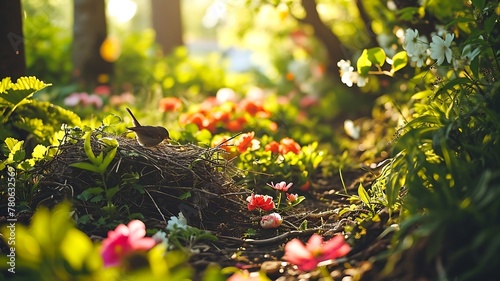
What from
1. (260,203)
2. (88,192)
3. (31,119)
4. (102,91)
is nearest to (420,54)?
Answer: (260,203)

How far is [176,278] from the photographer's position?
153 centimetres

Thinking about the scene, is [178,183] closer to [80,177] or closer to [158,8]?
[80,177]

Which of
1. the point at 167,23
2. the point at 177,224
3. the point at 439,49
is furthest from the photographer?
the point at 167,23

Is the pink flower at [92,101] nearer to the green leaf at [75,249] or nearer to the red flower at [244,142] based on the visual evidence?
the red flower at [244,142]

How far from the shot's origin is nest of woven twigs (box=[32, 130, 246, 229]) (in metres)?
2.67

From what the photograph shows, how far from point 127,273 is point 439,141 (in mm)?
1163

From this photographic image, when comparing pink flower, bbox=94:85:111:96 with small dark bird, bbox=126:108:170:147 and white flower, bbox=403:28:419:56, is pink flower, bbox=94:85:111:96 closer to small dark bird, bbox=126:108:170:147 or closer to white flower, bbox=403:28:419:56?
small dark bird, bbox=126:108:170:147

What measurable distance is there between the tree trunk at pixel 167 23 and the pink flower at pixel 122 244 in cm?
745

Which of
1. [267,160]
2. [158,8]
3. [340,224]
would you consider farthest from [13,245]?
[158,8]

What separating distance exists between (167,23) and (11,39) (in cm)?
577

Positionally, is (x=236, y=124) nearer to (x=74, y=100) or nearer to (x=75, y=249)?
(x=74, y=100)

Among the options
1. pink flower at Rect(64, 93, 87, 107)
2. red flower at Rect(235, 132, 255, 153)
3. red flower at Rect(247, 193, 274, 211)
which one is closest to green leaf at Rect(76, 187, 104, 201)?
red flower at Rect(247, 193, 274, 211)

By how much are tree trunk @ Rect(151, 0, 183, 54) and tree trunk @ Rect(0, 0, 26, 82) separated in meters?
5.65

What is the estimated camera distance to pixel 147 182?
278cm
